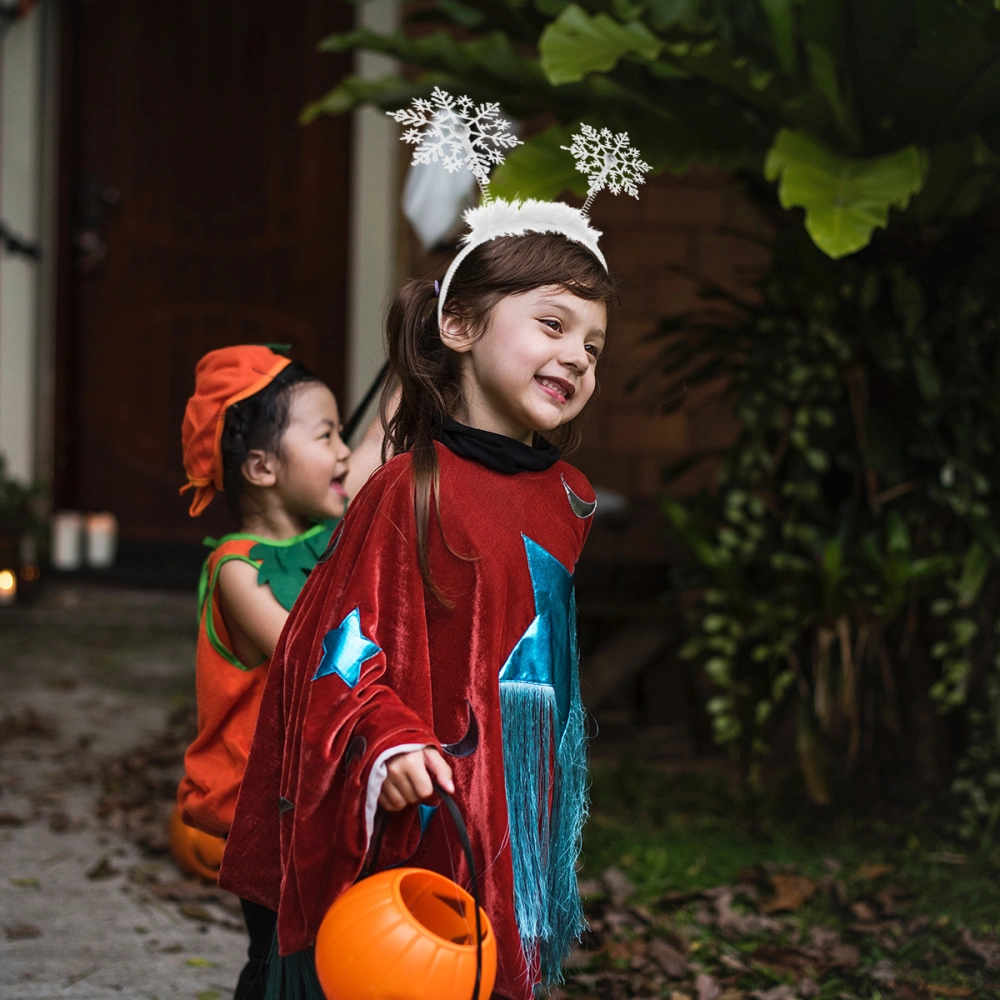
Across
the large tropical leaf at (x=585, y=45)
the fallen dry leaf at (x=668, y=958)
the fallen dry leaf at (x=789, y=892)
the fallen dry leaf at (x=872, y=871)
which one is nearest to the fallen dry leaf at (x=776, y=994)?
the fallen dry leaf at (x=668, y=958)

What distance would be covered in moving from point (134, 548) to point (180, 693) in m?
1.57

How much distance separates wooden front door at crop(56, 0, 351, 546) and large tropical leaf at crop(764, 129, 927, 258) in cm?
369

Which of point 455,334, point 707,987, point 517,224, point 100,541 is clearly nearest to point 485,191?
point 517,224

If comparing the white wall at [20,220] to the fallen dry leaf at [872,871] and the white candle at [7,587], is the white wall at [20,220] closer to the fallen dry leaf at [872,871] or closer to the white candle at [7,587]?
the white candle at [7,587]

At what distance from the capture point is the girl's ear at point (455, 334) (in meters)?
1.62

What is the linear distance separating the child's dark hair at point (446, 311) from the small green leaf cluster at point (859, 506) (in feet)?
5.06

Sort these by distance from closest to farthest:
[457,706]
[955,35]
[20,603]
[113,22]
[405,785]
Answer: [405,785], [457,706], [955,35], [20,603], [113,22]

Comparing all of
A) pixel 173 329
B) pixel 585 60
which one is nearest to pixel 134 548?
pixel 173 329

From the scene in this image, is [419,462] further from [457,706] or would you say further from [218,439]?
[218,439]

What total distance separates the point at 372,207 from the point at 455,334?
4.22 m

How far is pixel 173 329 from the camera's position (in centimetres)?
608

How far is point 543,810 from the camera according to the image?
63.9 inches

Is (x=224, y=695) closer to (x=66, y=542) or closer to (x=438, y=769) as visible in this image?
(x=438, y=769)

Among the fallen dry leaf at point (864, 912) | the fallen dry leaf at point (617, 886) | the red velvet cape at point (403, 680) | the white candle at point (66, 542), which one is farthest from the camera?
the white candle at point (66, 542)
